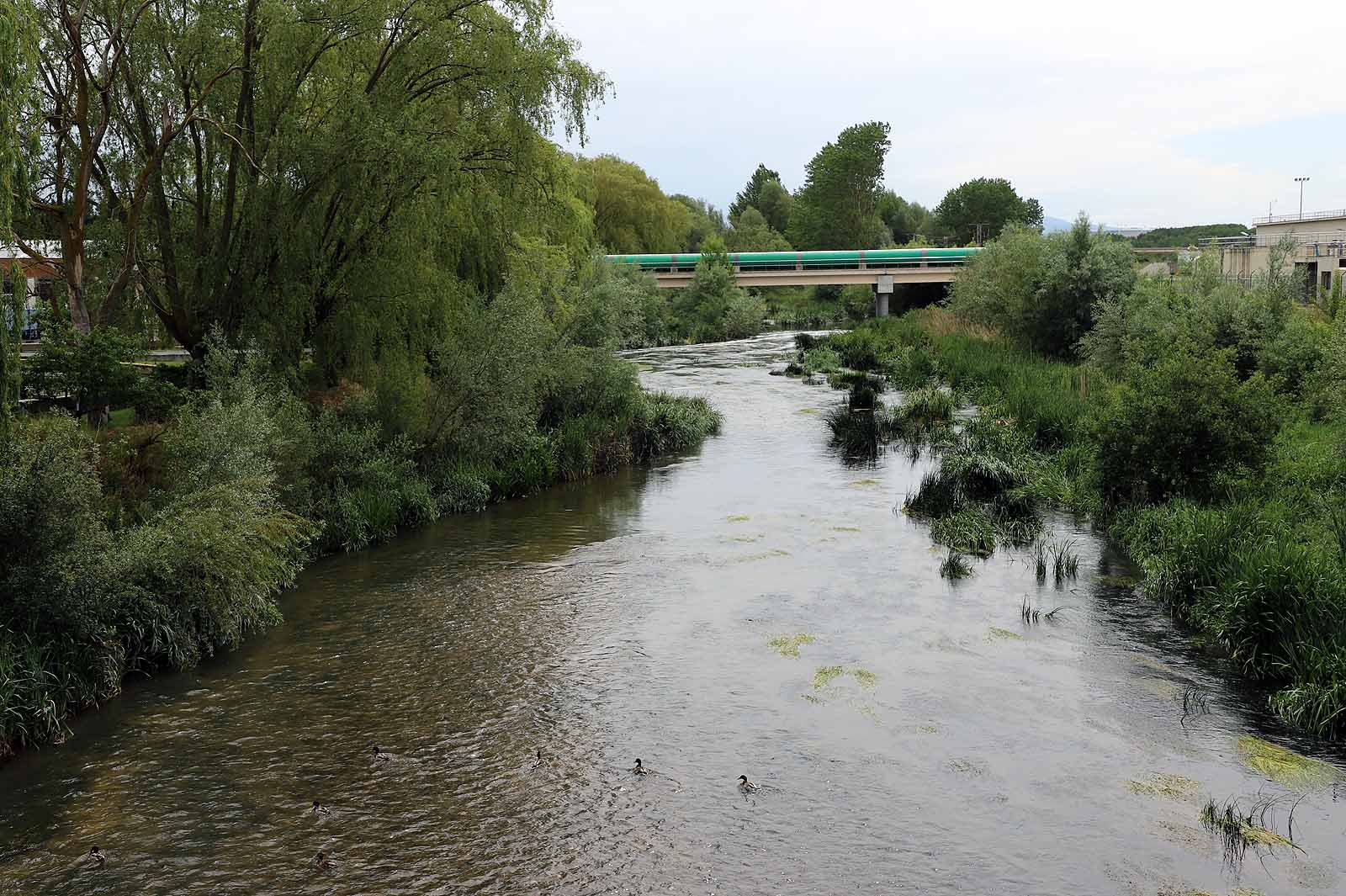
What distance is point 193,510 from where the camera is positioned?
12.9 metres

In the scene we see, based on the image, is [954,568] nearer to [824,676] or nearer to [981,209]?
[824,676]

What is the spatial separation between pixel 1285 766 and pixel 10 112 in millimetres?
14468

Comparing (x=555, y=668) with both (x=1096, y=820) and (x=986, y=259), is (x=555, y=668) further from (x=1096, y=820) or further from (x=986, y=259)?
(x=986, y=259)

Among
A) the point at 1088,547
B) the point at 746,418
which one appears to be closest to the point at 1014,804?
the point at 1088,547

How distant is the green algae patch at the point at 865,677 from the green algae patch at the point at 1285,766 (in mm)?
3701

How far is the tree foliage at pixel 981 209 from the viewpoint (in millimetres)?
108625

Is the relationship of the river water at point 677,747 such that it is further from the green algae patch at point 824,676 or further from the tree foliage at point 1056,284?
the tree foliage at point 1056,284

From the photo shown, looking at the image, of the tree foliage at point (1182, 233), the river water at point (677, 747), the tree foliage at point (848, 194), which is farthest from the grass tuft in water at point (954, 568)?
the tree foliage at point (1182, 233)

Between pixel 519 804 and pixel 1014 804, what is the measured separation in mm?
4411

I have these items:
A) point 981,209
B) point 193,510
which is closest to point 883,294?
point 981,209

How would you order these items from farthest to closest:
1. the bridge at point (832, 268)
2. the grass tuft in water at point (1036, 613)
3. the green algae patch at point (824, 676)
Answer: the bridge at point (832, 268)
the grass tuft in water at point (1036, 613)
the green algae patch at point (824, 676)

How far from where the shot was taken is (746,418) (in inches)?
1252

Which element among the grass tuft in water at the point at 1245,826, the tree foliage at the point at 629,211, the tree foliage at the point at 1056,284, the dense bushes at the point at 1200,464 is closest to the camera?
the grass tuft in water at the point at 1245,826

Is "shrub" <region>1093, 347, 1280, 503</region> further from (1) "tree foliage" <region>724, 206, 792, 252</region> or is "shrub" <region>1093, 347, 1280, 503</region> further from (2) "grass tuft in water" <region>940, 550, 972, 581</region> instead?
(1) "tree foliage" <region>724, 206, 792, 252</region>
